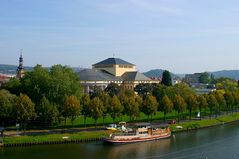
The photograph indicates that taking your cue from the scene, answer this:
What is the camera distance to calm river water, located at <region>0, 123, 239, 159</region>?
47031 millimetres

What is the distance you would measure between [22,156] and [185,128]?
104 feet

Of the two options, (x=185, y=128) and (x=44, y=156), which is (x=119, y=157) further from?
(x=185, y=128)

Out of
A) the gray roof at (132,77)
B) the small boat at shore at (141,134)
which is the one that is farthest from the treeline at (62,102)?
the gray roof at (132,77)

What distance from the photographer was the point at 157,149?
52438mm

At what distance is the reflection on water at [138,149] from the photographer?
48.6 meters

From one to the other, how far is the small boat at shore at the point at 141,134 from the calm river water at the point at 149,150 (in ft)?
3.98

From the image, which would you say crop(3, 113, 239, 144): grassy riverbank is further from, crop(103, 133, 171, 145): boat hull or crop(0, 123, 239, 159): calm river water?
crop(103, 133, 171, 145): boat hull

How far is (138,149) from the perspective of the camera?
52.7 meters

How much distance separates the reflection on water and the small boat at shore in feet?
3.61

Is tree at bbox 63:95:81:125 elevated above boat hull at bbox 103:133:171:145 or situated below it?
above

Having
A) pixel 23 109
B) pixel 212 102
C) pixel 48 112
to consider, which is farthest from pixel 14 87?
pixel 212 102

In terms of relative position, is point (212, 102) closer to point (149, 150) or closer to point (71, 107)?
point (71, 107)

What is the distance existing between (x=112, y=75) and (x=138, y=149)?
72598 mm

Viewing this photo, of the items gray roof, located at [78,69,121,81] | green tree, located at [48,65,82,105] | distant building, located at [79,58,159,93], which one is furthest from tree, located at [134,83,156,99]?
green tree, located at [48,65,82,105]
